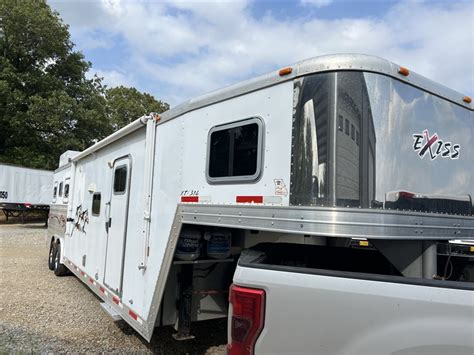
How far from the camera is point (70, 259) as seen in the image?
7.30 meters

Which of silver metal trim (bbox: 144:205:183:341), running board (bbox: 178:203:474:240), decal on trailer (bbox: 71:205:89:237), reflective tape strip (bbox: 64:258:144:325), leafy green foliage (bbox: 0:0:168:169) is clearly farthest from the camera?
leafy green foliage (bbox: 0:0:168:169)

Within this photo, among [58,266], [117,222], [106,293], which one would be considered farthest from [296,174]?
[58,266]

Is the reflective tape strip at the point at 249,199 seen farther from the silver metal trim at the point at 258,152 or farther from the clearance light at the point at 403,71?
the clearance light at the point at 403,71

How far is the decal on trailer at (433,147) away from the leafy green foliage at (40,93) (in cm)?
2150

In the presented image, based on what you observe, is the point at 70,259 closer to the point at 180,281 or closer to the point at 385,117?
the point at 180,281

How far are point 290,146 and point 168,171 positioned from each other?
155cm

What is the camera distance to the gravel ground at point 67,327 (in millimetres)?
4672

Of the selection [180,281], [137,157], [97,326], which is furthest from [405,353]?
[97,326]

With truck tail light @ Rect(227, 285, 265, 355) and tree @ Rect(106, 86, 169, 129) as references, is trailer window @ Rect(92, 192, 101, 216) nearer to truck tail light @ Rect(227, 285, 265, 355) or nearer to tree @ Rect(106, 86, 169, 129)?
truck tail light @ Rect(227, 285, 265, 355)

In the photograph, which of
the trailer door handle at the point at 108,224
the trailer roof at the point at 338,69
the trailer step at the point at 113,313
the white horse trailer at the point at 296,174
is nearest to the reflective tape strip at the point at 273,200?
the white horse trailer at the point at 296,174

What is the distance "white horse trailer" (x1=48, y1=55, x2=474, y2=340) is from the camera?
2.35m

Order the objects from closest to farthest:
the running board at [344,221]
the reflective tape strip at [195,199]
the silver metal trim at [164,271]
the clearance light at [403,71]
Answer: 1. the running board at [344,221]
2. the clearance light at [403,71]
3. the reflective tape strip at [195,199]
4. the silver metal trim at [164,271]

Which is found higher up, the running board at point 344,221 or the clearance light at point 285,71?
the clearance light at point 285,71

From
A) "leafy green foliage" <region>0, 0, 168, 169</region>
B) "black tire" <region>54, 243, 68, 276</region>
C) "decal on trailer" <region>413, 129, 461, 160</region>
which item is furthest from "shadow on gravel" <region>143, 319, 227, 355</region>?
"leafy green foliage" <region>0, 0, 168, 169</region>
